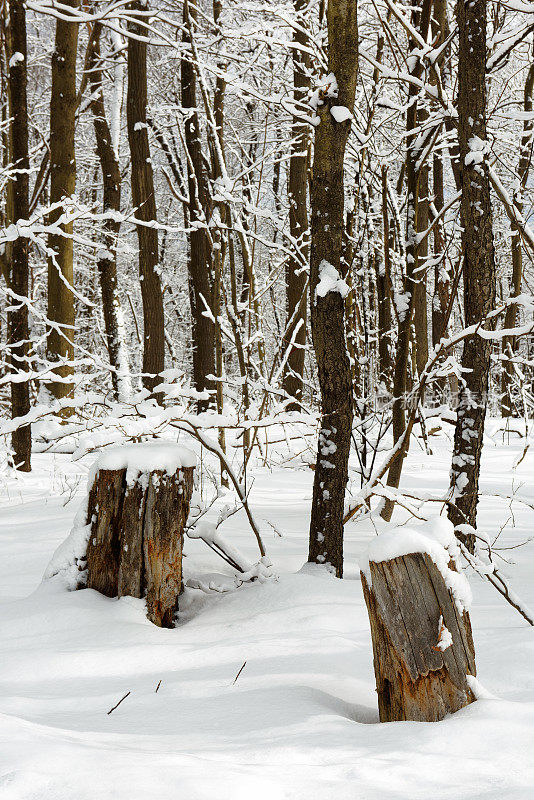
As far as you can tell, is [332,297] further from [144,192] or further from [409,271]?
[144,192]

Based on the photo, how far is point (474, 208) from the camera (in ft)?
10.2

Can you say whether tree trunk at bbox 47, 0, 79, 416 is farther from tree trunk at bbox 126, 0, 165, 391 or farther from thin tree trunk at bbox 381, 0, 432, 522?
thin tree trunk at bbox 381, 0, 432, 522

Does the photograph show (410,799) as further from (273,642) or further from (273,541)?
(273,541)

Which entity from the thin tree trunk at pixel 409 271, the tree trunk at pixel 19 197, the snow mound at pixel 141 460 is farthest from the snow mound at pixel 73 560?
the tree trunk at pixel 19 197

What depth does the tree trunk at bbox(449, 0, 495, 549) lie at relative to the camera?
3.12 meters

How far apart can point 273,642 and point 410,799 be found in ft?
3.77

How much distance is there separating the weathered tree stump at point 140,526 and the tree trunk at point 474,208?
4.25 ft

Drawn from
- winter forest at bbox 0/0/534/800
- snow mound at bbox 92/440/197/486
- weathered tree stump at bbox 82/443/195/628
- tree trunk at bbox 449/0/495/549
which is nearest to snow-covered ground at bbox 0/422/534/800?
winter forest at bbox 0/0/534/800

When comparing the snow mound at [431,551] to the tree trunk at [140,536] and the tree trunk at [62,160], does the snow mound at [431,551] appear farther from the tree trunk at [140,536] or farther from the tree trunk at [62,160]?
the tree trunk at [62,160]

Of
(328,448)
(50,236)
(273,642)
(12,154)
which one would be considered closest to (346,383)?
(328,448)

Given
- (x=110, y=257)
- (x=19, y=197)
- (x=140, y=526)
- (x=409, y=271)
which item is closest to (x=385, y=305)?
(x=409, y=271)

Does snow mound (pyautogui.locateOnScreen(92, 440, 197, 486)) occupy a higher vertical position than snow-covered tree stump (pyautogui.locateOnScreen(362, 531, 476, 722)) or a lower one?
higher

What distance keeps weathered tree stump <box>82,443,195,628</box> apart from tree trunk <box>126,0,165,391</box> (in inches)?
215

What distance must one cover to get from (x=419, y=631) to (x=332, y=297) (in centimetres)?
154
